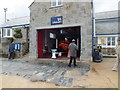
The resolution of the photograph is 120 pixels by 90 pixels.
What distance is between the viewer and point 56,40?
14648 millimetres

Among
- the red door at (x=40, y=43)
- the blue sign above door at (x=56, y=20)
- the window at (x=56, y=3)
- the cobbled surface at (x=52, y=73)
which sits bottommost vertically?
the cobbled surface at (x=52, y=73)

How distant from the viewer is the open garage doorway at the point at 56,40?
34.0 feet

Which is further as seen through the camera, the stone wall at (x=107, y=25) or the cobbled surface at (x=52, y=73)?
the stone wall at (x=107, y=25)

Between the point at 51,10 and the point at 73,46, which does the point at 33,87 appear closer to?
the point at 73,46

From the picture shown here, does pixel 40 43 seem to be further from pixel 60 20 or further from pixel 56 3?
pixel 56 3

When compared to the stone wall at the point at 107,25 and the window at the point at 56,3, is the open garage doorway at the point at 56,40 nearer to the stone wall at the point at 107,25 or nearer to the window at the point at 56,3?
the window at the point at 56,3

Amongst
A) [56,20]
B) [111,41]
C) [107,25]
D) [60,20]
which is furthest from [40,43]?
[107,25]

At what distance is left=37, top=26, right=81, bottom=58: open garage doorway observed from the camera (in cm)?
1035

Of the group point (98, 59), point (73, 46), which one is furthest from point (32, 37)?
point (98, 59)

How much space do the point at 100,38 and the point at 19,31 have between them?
451 inches

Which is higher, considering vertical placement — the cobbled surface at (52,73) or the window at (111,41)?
the window at (111,41)

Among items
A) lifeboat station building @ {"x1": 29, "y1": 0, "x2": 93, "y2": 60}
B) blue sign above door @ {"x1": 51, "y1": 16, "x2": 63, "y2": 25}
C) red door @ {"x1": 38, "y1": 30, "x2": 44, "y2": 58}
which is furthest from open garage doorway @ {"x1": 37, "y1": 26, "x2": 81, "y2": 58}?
blue sign above door @ {"x1": 51, "y1": 16, "x2": 63, "y2": 25}

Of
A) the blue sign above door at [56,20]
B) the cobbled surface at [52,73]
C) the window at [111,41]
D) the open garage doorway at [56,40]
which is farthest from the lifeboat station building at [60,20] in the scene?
the window at [111,41]

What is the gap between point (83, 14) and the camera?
26.5ft
